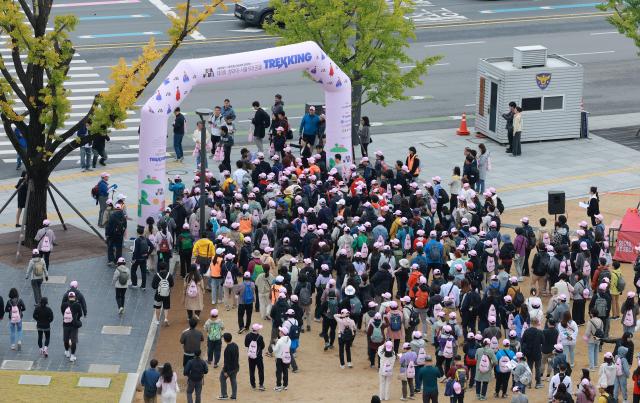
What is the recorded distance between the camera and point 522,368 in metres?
30.4

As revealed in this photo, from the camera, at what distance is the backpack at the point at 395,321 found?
32.5m

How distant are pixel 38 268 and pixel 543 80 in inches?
789

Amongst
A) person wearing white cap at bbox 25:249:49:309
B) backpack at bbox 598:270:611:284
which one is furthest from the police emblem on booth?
person wearing white cap at bbox 25:249:49:309

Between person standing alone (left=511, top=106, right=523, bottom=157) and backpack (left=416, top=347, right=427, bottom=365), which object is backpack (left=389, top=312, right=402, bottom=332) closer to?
backpack (left=416, top=347, right=427, bottom=365)

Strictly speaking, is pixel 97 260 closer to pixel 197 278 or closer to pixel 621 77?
pixel 197 278

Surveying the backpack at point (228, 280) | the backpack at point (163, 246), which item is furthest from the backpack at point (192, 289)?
the backpack at point (163, 246)

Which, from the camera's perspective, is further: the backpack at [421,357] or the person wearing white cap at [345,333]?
the person wearing white cap at [345,333]

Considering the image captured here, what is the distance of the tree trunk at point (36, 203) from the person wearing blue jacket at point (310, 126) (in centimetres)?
980

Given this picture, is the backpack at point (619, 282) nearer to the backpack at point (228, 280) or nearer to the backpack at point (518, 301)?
the backpack at point (518, 301)

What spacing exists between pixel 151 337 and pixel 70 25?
29.6ft

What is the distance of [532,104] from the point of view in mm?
47969

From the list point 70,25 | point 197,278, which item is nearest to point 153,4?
point 70,25

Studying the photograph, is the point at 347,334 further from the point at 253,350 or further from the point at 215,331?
the point at 215,331

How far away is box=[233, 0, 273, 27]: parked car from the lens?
2299 inches
